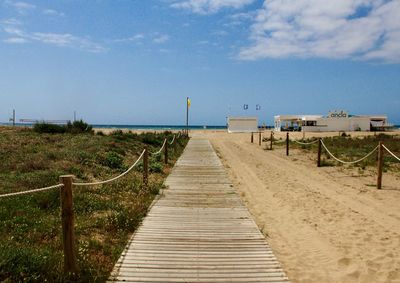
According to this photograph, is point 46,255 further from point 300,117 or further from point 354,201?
point 300,117

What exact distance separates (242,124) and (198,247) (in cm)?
6016

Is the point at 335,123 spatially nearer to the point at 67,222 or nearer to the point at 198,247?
the point at 198,247

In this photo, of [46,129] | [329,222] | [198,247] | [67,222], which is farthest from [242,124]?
[67,222]

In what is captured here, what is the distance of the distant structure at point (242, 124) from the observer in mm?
64938

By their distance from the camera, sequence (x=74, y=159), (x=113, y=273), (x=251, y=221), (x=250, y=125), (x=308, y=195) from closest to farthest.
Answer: (x=113, y=273) → (x=251, y=221) → (x=308, y=195) → (x=74, y=159) → (x=250, y=125)

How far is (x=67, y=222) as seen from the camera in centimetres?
442

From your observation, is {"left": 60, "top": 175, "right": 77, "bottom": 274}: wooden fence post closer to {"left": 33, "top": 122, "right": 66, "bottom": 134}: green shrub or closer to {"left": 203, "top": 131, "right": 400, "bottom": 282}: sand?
{"left": 203, "top": 131, "right": 400, "bottom": 282}: sand

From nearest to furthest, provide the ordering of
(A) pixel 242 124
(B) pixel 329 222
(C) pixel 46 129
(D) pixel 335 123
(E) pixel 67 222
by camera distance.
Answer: (E) pixel 67 222, (B) pixel 329 222, (C) pixel 46 129, (D) pixel 335 123, (A) pixel 242 124

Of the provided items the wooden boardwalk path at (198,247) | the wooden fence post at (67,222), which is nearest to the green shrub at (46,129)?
the wooden boardwalk path at (198,247)

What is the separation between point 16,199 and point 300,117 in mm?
63238

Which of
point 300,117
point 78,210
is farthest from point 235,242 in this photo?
point 300,117

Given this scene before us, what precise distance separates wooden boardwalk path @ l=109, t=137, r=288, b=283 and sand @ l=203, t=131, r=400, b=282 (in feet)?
1.14

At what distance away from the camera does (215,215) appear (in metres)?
7.85

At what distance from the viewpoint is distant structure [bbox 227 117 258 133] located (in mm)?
64938
